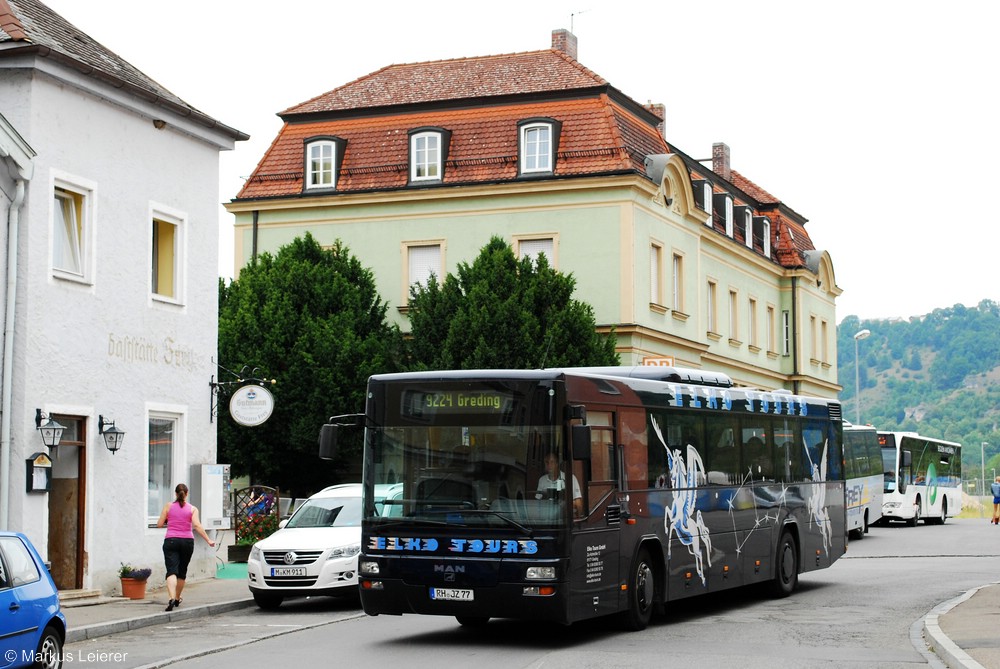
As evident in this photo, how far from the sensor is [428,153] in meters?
43.6

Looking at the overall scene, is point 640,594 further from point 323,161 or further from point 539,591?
point 323,161

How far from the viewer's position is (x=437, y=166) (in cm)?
4347

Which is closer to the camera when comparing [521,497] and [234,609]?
[521,497]

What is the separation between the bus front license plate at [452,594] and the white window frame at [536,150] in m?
27.9

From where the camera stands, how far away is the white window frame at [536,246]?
42.4m

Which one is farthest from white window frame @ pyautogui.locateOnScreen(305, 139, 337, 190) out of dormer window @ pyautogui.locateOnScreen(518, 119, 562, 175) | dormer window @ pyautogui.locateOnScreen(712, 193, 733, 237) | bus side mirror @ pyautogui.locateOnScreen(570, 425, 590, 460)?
bus side mirror @ pyautogui.locateOnScreen(570, 425, 590, 460)

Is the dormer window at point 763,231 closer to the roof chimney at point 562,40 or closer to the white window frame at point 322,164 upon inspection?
the roof chimney at point 562,40

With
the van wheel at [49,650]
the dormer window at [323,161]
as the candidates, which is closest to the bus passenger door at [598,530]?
the van wheel at [49,650]

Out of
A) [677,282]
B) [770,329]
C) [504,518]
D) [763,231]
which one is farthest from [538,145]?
[504,518]

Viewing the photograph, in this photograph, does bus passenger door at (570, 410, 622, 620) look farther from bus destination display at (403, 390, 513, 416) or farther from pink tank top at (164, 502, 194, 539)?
pink tank top at (164, 502, 194, 539)

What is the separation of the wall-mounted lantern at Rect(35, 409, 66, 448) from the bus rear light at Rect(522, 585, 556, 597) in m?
8.24

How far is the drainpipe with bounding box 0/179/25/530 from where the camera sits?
65.0ft

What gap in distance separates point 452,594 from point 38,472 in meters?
7.59

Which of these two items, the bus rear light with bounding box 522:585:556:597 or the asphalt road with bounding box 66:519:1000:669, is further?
the bus rear light with bounding box 522:585:556:597
